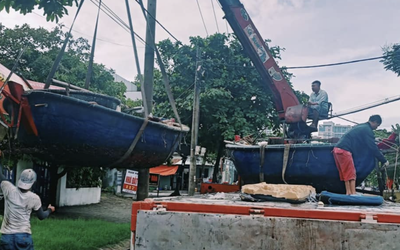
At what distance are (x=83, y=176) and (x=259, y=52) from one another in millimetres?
10238

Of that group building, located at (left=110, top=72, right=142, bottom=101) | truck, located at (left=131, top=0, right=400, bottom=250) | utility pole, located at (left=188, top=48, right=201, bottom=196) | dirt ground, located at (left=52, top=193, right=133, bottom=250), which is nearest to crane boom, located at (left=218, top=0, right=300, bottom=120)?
dirt ground, located at (left=52, top=193, right=133, bottom=250)

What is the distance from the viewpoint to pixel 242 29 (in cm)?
820

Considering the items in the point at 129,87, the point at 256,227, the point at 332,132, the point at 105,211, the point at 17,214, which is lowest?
the point at 105,211

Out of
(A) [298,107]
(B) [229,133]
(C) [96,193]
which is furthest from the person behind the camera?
(C) [96,193]

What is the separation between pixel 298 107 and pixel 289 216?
529 cm

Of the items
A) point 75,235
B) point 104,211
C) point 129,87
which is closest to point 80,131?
point 75,235

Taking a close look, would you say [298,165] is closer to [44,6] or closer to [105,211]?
[44,6]

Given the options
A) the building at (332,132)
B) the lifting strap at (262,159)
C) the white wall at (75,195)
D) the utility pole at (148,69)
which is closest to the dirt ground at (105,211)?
the white wall at (75,195)

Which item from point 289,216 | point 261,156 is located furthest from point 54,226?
point 289,216

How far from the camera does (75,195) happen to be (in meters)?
15.8

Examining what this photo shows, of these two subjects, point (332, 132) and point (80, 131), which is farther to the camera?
point (332, 132)

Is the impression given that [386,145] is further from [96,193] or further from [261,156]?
[96,193]

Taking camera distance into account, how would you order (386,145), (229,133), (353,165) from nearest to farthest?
(353,165), (386,145), (229,133)

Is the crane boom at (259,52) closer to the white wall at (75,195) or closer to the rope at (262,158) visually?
the rope at (262,158)
